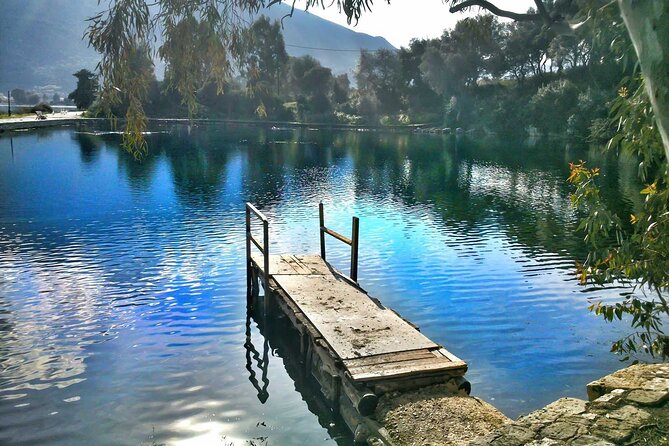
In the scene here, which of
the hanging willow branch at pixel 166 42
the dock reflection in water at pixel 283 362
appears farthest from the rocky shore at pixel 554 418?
the hanging willow branch at pixel 166 42

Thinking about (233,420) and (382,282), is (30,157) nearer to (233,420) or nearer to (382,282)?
(382,282)

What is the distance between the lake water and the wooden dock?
3.03 ft

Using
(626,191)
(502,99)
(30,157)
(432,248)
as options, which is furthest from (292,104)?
(432,248)

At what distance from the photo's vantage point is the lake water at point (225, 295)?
49.3ft

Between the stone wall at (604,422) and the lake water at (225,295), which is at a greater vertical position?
the stone wall at (604,422)

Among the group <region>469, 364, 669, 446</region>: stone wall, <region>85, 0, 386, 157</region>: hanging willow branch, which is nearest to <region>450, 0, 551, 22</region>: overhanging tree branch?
<region>85, 0, 386, 157</region>: hanging willow branch

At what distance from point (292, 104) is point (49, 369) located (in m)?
147

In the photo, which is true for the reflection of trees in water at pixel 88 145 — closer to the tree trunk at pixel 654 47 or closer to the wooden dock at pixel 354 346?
the wooden dock at pixel 354 346

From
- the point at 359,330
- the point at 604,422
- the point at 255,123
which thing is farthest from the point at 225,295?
the point at 255,123

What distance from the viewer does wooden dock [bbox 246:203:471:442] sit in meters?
12.9

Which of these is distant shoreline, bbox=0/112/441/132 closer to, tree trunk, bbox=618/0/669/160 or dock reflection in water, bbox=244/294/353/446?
dock reflection in water, bbox=244/294/353/446

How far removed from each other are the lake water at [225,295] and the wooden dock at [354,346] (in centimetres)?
92

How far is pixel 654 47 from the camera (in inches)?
289

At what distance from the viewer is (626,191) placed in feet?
156
